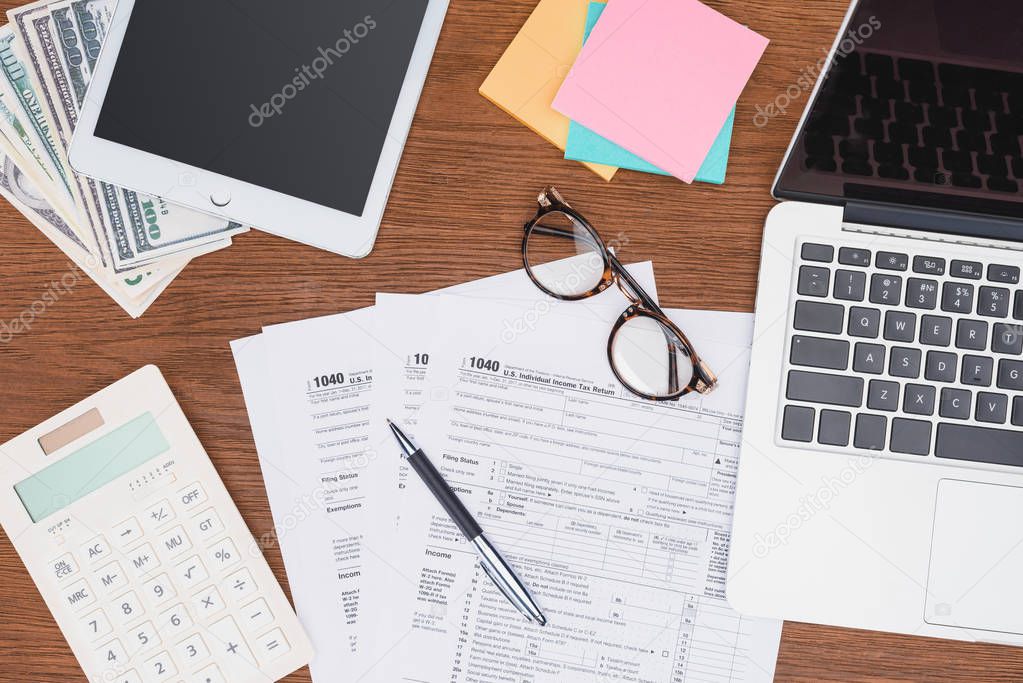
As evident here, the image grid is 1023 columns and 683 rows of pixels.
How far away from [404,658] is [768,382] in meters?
0.41

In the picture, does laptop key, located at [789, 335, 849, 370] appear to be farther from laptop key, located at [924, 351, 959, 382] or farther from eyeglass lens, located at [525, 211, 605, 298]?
eyeglass lens, located at [525, 211, 605, 298]

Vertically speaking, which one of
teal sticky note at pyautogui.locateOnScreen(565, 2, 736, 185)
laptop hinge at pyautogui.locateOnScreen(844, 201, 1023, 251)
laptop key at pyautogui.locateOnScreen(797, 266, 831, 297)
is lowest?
laptop key at pyautogui.locateOnScreen(797, 266, 831, 297)

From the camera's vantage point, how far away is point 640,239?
71 centimetres

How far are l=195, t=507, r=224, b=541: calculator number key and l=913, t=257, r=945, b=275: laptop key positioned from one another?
2.16 feet

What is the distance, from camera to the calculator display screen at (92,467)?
710mm

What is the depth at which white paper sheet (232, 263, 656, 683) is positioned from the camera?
28.0 inches

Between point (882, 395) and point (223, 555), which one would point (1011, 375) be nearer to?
point (882, 395)

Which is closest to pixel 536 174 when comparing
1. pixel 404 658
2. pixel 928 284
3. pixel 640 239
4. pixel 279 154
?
pixel 640 239

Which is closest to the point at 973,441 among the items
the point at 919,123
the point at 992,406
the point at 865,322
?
the point at 992,406

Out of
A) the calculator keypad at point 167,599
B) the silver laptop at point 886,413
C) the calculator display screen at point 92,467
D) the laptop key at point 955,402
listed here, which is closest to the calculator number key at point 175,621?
the calculator keypad at point 167,599

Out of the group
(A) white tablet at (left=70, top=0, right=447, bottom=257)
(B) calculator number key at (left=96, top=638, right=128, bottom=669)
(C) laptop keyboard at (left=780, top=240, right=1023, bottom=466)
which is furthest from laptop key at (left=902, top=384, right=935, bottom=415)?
(B) calculator number key at (left=96, top=638, right=128, bottom=669)

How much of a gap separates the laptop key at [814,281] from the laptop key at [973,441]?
0.15 metres

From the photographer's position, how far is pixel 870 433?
0.66 m

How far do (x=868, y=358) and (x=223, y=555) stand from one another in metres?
0.60
